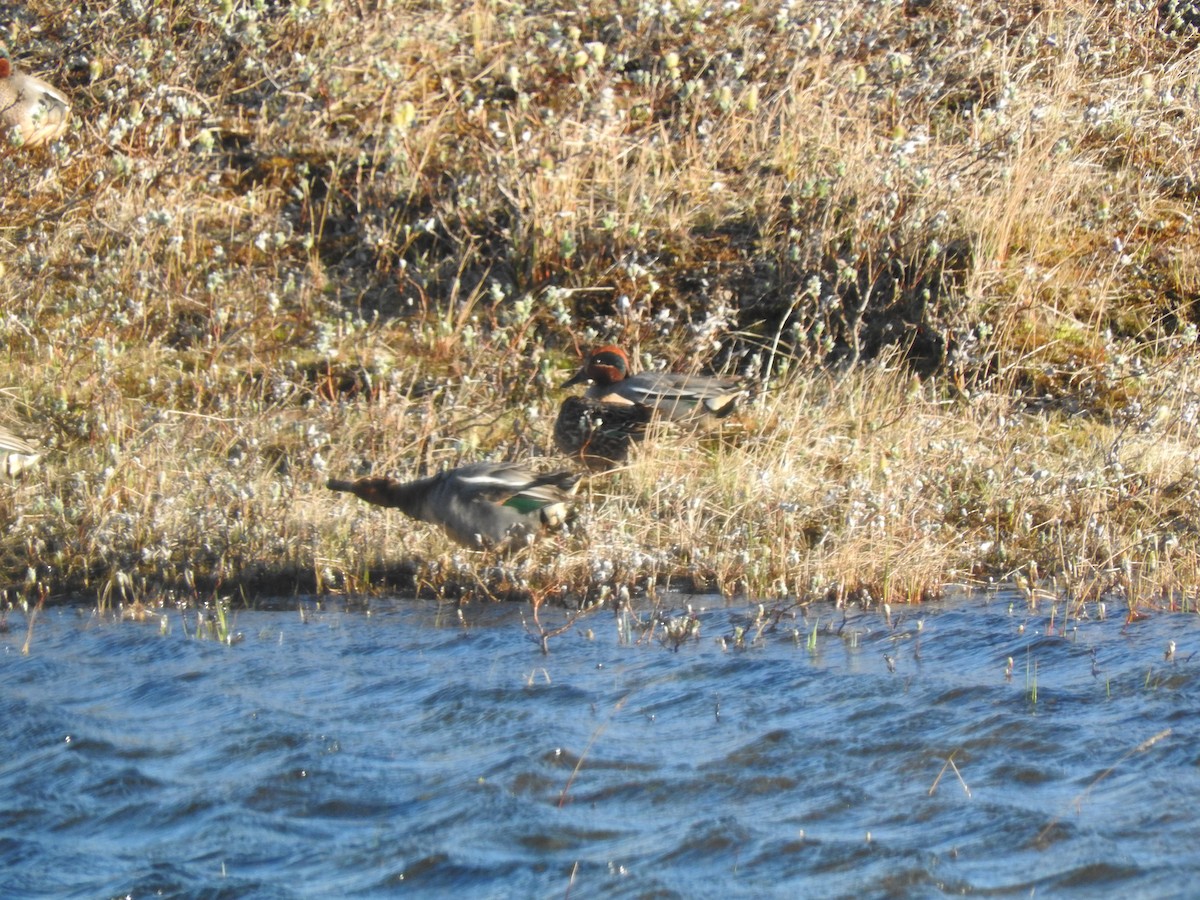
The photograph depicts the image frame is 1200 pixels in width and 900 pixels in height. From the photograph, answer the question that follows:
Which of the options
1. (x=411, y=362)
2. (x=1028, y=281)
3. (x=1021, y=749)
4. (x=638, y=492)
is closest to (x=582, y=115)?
(x=411, y=362)

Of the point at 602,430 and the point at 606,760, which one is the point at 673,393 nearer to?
the point at 602,430

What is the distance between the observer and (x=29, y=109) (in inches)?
368

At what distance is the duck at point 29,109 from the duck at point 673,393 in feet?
13.3

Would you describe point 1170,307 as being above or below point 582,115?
below

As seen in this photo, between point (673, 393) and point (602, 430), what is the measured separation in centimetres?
39

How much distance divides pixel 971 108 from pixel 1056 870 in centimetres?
738

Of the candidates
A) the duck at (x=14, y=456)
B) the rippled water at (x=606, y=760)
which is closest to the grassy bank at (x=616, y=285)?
the duck at (x=14, y=456)

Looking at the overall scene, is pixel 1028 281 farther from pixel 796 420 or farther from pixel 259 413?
pixel 259 413

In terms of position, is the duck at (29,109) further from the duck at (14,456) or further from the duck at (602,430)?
the duck at (602,430)

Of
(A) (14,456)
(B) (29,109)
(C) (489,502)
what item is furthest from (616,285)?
(B) (29,109)

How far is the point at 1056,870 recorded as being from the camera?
352cm

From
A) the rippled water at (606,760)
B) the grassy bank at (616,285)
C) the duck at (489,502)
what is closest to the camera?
the rippled water at (606,760)

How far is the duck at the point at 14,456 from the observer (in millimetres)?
7043

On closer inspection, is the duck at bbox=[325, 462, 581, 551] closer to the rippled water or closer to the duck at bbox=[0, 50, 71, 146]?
the rippled water
